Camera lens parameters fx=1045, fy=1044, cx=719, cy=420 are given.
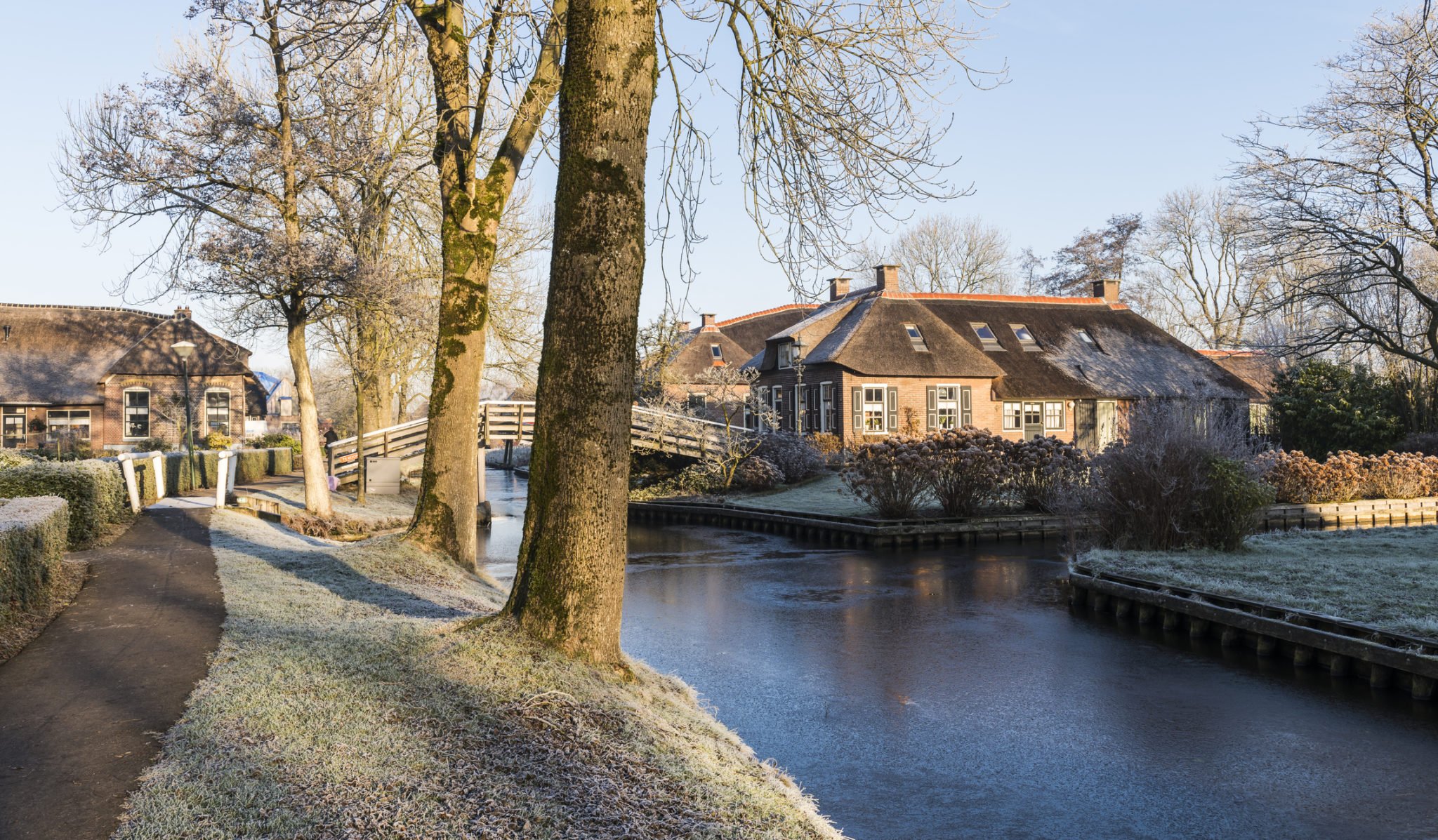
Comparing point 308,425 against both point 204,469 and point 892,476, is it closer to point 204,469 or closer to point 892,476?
point 204,469

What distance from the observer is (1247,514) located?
1534 cm

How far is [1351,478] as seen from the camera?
23281mm

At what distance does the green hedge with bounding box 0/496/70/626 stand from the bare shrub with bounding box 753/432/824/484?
74.1 ft

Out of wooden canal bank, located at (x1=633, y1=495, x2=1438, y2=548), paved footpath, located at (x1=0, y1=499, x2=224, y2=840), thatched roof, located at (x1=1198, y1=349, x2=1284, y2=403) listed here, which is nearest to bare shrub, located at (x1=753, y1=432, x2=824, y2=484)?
wooden canal bank, located at (x1=633, y1=495, x2=1438, y2=548)

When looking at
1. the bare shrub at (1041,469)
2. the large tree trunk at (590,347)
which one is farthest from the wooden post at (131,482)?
the bare shrub at (1041,469)

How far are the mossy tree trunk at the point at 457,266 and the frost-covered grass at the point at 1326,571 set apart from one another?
27.5 ft

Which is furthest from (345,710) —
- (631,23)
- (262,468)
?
(262,468)

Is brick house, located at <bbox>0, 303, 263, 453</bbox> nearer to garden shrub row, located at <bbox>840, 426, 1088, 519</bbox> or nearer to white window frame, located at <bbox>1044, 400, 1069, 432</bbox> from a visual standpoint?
garden shrub row, located at <bbox>840, 426, 1088, 519</bbox>

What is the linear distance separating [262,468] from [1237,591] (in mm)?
28712

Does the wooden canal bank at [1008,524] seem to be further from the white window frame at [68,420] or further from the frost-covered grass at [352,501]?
the white window frame at [68,420]

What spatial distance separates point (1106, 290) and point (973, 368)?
12111 mm

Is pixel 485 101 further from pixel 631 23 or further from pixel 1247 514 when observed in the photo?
pixel 1247 514

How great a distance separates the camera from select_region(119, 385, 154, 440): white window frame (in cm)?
4353

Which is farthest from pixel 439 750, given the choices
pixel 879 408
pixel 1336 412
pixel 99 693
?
pixel 879 408
